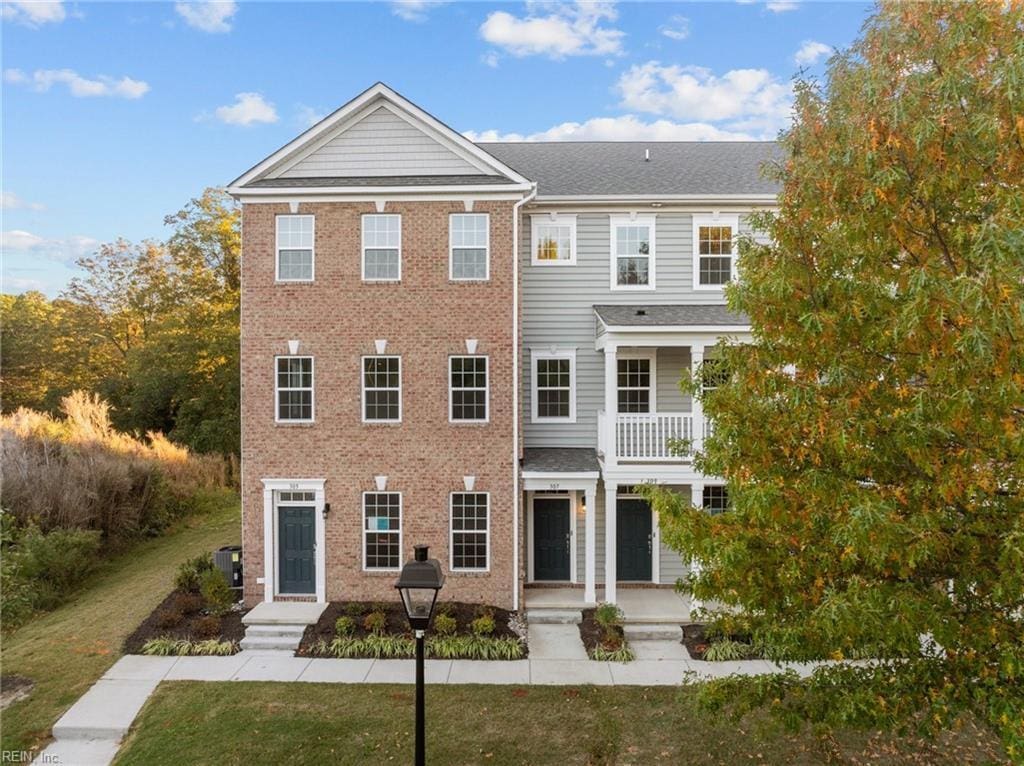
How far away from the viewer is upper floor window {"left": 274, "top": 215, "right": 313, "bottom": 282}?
12984 millimetres

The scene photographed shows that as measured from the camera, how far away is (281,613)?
12.1m

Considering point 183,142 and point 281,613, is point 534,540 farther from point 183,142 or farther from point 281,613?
point 183,142

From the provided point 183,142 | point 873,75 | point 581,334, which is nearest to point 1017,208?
point 873,75

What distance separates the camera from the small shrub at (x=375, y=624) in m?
→ 11.4

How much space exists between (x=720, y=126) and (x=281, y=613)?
71.7 feet

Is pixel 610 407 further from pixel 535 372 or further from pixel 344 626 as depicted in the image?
pixel 344 626

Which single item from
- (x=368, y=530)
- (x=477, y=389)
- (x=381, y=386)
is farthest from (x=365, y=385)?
(x=368, y=530)

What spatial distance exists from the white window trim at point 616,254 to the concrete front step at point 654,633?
7663 millimetres

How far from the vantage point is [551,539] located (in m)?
14.1

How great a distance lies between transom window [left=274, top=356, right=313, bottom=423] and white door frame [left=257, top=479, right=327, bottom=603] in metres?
1.48

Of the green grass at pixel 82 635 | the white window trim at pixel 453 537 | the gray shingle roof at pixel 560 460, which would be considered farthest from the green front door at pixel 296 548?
the gray shingle roof at pixel 560 460

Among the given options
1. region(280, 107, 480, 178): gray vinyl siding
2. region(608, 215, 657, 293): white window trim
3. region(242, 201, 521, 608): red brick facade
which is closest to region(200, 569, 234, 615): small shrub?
region(242, 201, 521, 608): red brick facade

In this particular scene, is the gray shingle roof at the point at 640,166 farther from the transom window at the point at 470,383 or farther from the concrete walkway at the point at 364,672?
the concrete walkway at the point at 364,672

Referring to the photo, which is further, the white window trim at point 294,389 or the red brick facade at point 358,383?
the white window trim at point 294,389
